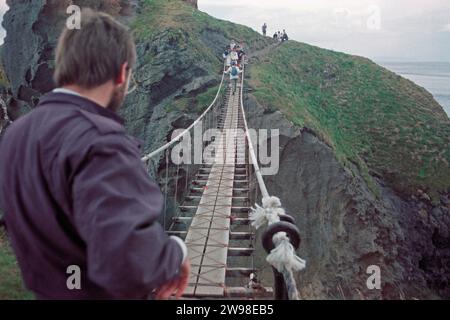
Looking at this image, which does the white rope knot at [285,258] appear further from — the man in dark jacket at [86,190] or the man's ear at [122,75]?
the man's ear at [122,75]

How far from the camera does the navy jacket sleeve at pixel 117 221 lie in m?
1.13

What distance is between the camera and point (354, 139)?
24266 mm

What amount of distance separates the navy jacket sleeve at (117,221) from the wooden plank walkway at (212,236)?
105 inches

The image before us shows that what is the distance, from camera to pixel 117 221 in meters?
1.13

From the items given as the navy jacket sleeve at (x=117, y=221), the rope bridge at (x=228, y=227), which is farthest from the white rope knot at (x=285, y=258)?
the navy jacket sleeve at (x=117, y=221)

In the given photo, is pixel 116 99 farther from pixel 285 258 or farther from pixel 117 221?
pixel 285 258

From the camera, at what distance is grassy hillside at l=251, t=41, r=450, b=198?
20844mm

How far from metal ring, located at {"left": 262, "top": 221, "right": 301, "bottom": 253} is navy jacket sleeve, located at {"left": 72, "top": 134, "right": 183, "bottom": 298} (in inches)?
44.1

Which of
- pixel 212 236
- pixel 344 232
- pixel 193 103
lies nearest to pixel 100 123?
pixel 212 236

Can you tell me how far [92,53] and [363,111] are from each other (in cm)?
2791

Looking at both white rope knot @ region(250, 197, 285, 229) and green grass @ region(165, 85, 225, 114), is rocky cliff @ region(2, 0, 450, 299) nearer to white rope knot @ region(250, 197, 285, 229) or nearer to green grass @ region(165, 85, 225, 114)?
green grass @ region(165, 85, 225, 114)
